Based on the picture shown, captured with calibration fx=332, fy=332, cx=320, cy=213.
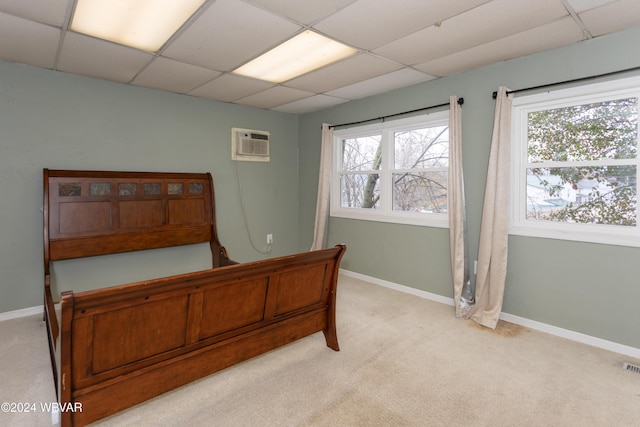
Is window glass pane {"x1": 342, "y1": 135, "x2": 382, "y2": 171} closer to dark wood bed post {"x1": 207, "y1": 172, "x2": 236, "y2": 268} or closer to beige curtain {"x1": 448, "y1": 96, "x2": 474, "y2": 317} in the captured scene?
beige curtain {"x1": 448, "y1": 96, "x2": 474, "y2": 317}

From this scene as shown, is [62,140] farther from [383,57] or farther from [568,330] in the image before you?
[568,330]

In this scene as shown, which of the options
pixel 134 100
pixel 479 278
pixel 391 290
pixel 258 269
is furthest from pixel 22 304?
pixel 479 278

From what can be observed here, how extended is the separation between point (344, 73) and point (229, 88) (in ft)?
4.61

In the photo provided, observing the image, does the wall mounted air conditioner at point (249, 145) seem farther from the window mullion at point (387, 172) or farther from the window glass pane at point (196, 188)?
the window mullion at point (387, 172)

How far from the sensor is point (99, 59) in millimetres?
2996

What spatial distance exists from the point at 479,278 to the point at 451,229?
54 cm

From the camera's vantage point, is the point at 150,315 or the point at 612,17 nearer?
the point at 150,315

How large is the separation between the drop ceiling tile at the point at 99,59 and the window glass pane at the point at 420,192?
2968 millimetres

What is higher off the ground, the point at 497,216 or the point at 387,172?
the point at 387,172

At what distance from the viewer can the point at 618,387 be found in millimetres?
2145

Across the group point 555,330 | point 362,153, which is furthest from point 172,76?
point 555,330

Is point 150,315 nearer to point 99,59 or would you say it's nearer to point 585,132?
point 99,59

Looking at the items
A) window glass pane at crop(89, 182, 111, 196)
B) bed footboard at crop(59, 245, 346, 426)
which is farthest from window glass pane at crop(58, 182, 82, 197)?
bed footboard at crop(59, 245, 346, 426)

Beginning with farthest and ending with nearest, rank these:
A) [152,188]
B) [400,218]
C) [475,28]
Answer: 1. [400,218]
2. [152,188]
3. [475,28]
